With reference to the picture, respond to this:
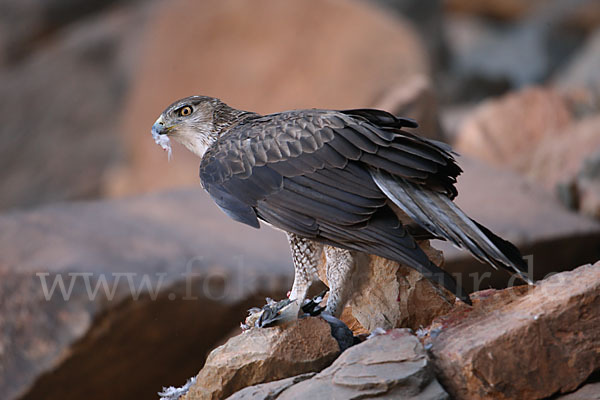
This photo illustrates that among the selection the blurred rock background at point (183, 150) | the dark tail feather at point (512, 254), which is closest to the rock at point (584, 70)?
the blurred rock background at point (183, 150)

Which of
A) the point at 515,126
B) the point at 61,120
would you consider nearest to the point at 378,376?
the point at 515,126

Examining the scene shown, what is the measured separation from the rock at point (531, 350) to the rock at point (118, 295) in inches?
155

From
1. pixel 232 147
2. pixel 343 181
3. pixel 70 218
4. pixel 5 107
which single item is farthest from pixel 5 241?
pixel 5 107

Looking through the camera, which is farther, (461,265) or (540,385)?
(461,265)

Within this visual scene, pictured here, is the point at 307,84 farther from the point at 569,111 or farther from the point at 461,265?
the point at 461,265

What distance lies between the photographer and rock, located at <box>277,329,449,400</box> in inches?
135

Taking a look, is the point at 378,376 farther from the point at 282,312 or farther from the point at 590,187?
the point at 590,187

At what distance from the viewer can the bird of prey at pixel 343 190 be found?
12.2 ft

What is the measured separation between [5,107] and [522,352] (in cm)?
1458

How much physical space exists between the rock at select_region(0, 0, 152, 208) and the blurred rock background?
0.04m

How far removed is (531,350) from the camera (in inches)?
137

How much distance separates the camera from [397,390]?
344 cm

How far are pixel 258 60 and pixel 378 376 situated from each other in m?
11.7

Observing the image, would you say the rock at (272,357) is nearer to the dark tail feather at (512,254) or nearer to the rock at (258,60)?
the dark tail feather at (512,254)
